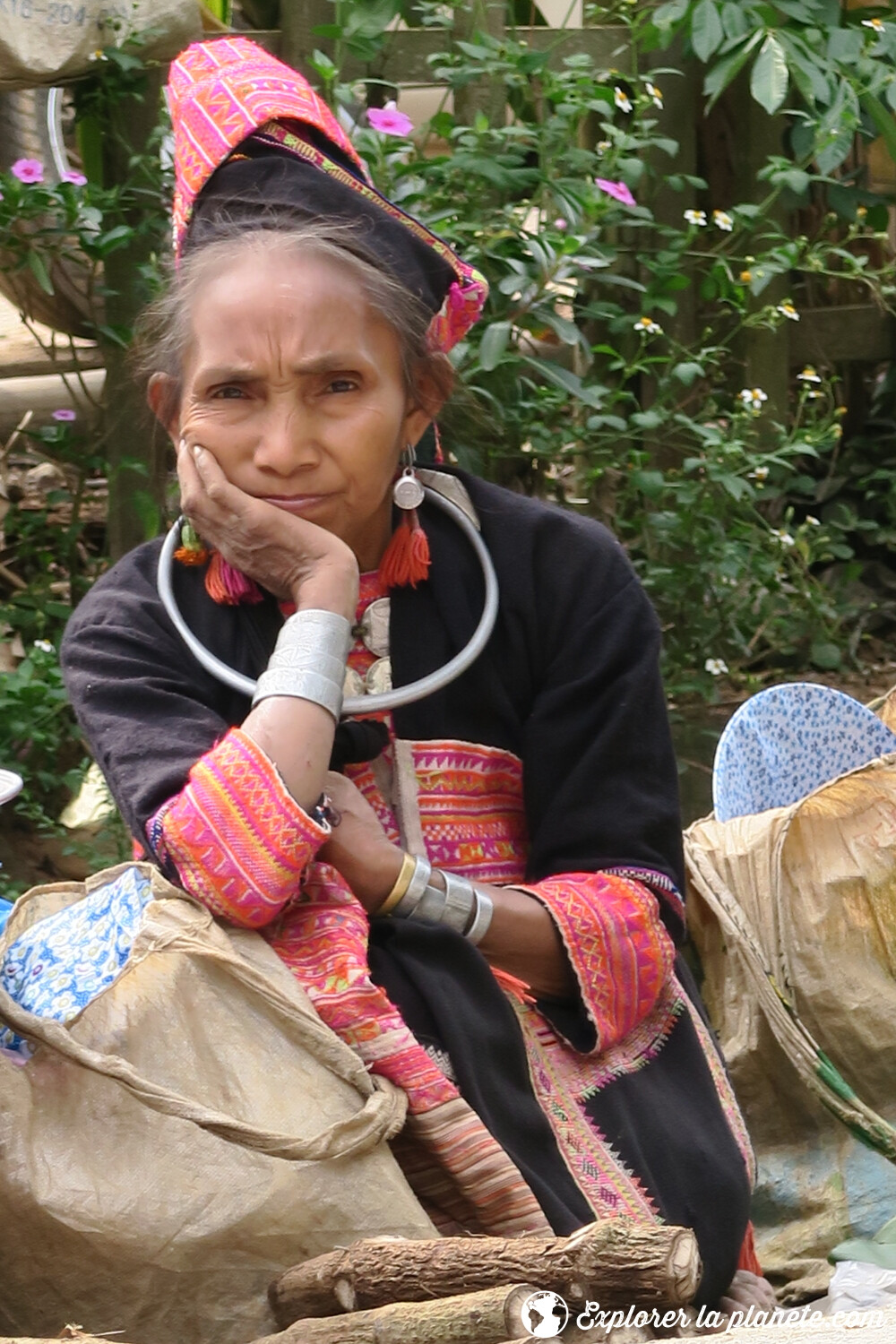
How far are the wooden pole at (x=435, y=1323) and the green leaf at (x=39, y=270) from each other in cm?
248

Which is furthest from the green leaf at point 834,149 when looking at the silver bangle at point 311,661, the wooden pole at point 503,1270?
the wooden pole at point 503,1270

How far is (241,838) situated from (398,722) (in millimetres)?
378

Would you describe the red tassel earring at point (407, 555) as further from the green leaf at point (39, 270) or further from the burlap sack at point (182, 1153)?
the green leaf at point (39, 270)

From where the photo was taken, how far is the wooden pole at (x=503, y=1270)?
141cm

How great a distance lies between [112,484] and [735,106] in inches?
81.5

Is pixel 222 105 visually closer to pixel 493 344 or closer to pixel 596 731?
pixel 596 731

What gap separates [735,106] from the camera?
463cm

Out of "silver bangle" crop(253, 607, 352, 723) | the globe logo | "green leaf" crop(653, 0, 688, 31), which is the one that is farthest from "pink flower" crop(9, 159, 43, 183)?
the globe logo

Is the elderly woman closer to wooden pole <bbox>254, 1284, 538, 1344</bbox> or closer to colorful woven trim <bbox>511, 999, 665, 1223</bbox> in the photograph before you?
colorful woven trim <bbox>511, 999, 665, 1223</bbox>

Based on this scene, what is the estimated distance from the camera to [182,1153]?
1645 mm

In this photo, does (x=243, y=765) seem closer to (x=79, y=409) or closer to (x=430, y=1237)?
(x=430, y=1237)

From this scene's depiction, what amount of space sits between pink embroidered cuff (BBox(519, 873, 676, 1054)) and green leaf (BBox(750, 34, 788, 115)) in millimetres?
2103

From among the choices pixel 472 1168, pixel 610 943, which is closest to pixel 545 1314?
Result: pixel 472 1168

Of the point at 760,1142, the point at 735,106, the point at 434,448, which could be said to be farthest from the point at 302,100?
the point at 735,106
